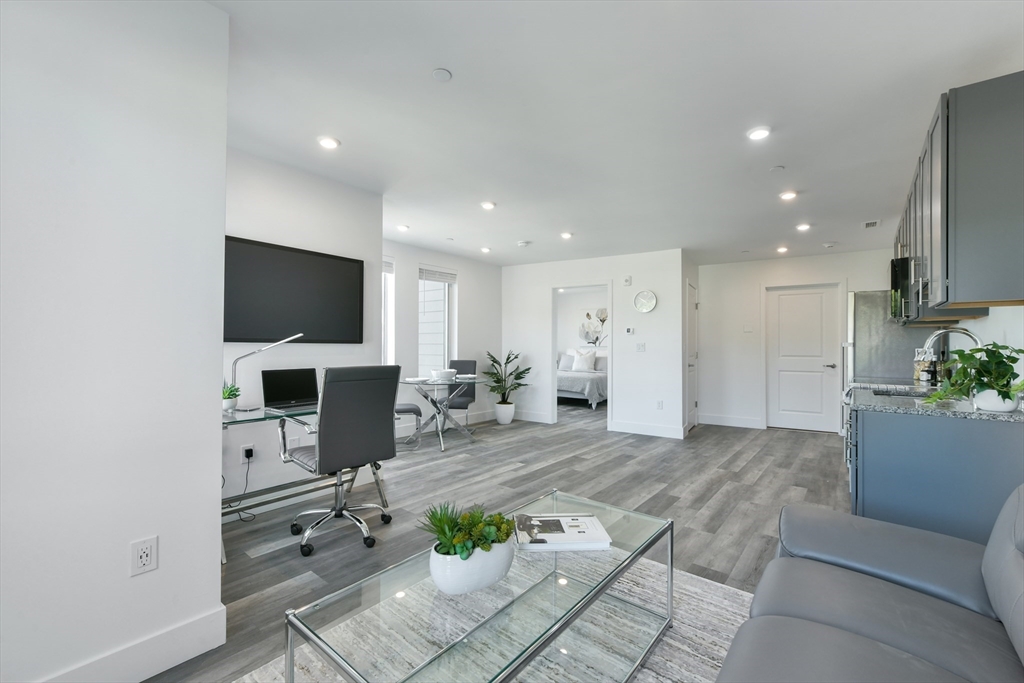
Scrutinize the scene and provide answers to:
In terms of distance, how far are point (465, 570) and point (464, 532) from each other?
106 millimetres

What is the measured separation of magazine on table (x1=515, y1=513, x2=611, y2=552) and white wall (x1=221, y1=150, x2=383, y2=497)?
2.13m

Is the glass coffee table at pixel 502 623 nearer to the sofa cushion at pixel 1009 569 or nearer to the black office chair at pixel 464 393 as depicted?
the sofa cushion at pixel 1009 569

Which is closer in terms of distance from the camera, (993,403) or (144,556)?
(144,556)

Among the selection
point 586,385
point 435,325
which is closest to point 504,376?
point 435,325

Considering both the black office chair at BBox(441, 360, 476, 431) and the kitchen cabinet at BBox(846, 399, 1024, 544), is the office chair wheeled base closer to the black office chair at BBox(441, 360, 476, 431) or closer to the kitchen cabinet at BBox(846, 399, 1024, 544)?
the black office chair at BBox(441, 360, 476, 431)

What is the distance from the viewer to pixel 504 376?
21.8ft

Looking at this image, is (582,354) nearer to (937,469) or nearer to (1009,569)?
(937,469)

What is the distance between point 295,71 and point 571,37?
1.25m

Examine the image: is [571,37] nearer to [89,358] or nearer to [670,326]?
[89,358]

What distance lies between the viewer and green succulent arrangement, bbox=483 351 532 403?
21.1ft

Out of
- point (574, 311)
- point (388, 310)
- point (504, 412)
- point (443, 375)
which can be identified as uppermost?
point (574, 311)

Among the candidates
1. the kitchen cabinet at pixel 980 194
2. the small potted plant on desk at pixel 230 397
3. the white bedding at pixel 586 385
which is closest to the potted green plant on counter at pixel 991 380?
the kitchen cabinet at pixel 980 194

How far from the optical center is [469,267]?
6.39 meters

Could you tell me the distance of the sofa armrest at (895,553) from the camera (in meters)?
1.31
